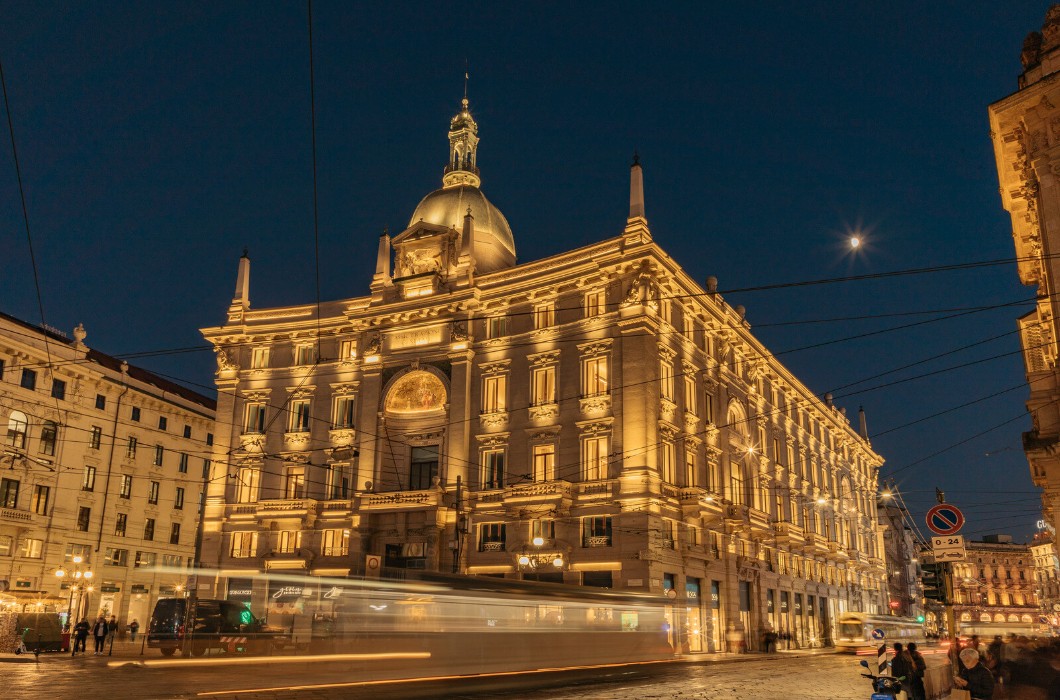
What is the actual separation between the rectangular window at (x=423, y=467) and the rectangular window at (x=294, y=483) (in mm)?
7228

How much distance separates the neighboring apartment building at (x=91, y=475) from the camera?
4794 centimetres

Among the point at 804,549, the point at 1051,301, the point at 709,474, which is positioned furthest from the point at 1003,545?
the point at 1051,301

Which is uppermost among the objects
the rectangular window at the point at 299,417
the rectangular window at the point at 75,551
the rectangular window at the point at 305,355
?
the rectangular window at the point at 305,355

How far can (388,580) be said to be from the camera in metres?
18.4

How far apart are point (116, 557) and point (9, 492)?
9492 mm

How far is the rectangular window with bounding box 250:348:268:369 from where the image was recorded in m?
54.5

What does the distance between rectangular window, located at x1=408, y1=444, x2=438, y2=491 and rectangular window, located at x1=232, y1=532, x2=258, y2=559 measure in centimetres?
1064

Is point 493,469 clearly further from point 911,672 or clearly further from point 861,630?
point 911,672

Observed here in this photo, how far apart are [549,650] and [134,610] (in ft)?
142

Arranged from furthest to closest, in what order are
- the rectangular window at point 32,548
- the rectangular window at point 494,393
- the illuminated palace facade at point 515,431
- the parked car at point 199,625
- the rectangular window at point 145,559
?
1. the rectangular window at point 145,559
2. the rectangular window at point 32,548
3. the rectangular window at point 494,393
4. the illuminated palace facade at point 515,431
5. the parked car at point 199,625

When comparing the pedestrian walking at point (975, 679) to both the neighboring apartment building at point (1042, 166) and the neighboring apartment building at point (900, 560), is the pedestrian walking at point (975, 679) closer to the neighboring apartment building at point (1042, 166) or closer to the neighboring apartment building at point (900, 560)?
the neighboring apartment building at point (1042, 166)

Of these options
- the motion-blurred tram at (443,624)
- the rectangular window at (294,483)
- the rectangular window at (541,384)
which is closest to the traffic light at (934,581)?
the motion-blurred tram at (443,624)

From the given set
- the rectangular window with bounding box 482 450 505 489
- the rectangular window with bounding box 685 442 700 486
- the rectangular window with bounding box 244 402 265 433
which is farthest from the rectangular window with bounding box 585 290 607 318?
the rectangular window with bounding box 244 402 265 433

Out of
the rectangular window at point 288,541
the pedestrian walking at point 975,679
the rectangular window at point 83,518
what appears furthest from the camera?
the rectangular window at point 83,518
